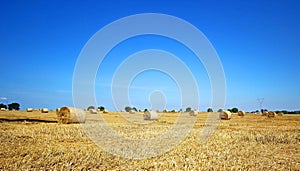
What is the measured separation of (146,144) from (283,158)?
397 cm

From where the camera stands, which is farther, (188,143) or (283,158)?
(188,143)

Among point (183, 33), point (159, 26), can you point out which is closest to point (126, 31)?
point (159, 26)

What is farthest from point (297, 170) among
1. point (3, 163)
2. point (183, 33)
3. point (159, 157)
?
point (183, 33)

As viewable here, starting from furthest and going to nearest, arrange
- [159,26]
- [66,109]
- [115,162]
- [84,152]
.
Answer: [66,109]
[159,26]
[84,152]
[115,162]

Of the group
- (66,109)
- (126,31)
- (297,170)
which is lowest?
(297,170)

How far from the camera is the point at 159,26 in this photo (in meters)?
12.8

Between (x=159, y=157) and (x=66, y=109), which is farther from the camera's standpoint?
(x=66, y=109)

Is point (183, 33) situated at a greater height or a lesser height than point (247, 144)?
greater

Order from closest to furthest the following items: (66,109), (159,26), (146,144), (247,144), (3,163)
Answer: (3,163)
(146,144)
(247,144)
(159,26)
(66,109)

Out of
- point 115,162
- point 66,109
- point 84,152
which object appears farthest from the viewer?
point 66,109

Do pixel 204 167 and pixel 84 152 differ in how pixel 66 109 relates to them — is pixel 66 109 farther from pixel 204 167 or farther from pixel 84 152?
pixel 204 167

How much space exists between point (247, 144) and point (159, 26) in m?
6.65

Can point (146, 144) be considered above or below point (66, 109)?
below

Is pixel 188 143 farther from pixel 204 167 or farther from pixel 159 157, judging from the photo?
pixel 204 167
